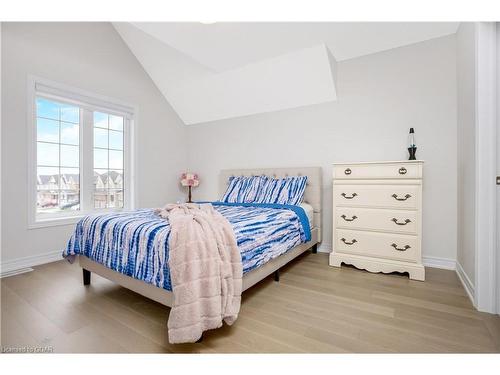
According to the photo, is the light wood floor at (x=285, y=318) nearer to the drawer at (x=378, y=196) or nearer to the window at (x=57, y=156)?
the drawer at (x=378, y=196)

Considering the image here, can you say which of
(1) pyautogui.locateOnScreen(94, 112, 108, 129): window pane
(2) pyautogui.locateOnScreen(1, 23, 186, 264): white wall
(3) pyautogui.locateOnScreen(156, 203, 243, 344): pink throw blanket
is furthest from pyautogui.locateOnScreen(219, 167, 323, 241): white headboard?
(1) pyautogui.locateOnScreen(94, 112, 108, 129): window pane

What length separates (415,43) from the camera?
2590 mm

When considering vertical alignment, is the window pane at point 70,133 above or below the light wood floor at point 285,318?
above

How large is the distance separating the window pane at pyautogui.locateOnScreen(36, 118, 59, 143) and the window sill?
926 mm

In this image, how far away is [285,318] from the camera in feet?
5.15

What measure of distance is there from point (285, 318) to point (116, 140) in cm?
327

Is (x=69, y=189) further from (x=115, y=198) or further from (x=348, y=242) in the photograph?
(x=348, y=242)

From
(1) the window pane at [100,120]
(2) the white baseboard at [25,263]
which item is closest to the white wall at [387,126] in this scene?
(1) the window pane at [100,120]

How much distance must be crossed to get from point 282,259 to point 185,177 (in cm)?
256

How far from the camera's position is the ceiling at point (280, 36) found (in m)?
2.42

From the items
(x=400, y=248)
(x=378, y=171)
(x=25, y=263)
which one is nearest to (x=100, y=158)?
(x=25, y=263)

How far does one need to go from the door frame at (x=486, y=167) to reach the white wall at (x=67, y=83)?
148 inches

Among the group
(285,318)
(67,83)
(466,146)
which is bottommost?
(285,318)

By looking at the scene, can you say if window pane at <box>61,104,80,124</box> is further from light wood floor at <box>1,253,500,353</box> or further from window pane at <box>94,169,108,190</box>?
light wood floor at <box>1,253,500,353</box>
